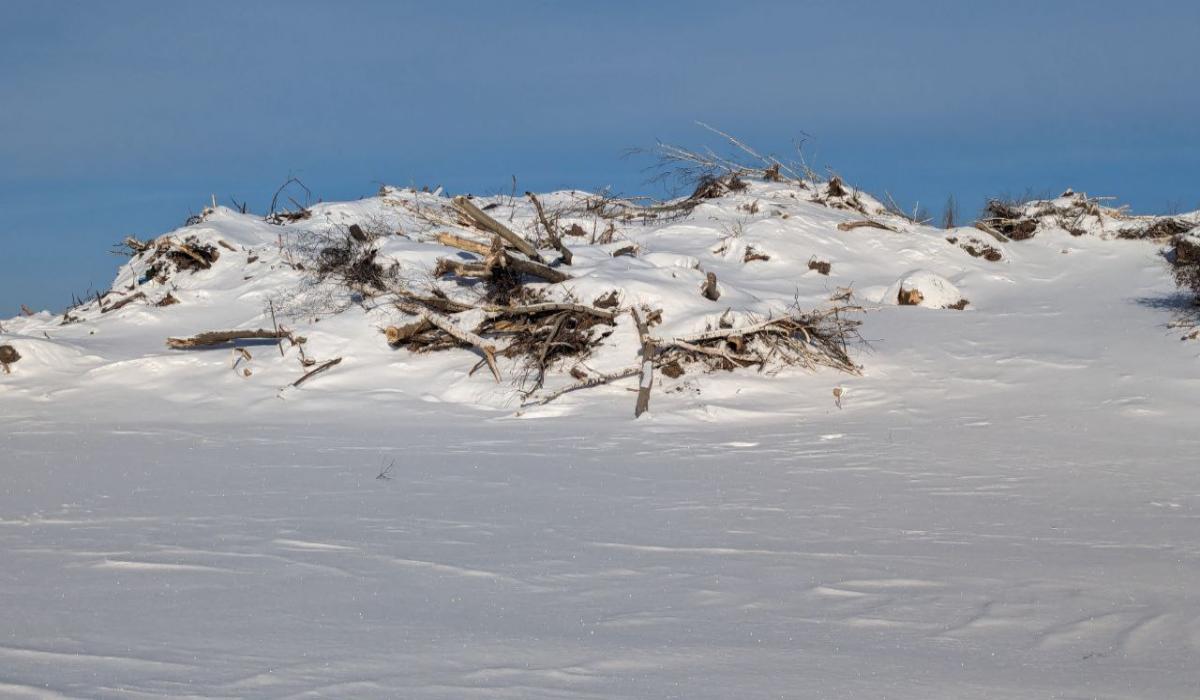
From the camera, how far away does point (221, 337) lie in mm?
12609

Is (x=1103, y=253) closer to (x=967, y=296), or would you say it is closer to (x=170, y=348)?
(x=967, y=296)

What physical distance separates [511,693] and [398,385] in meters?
8.39

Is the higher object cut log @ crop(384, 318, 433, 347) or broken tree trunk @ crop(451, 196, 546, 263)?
broken tree trunk @ crop(451, 196, 546, 263)

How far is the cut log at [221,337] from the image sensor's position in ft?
41.4

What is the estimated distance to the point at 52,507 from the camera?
21.4 ft

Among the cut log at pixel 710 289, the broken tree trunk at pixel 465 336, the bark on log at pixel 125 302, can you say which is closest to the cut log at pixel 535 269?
the broken tree trunk at pixel 465 336

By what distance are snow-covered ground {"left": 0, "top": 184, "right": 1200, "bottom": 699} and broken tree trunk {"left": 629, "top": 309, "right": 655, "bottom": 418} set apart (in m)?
0.19

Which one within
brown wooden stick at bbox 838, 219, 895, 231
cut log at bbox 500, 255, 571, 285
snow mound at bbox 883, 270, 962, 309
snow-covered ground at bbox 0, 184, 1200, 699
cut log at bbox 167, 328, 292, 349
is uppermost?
brown wooden stick at bbox 838, 219, 895, 231

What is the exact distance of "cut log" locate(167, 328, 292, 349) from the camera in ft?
41.4

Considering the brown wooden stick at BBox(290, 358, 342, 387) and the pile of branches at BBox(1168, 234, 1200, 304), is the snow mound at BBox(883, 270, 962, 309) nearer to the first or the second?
the pile of branches at BBox(1168, 234, 1200, 304)

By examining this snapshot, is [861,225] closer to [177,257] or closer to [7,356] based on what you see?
[177,257]

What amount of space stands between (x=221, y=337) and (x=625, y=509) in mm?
7547

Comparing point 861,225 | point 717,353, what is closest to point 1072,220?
point 861,225

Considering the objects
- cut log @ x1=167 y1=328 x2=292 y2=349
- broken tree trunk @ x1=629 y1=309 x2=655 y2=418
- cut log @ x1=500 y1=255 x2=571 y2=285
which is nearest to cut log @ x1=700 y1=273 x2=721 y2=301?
broken tree trunk @ x1=629 y1=309 x2=655 y2=418
